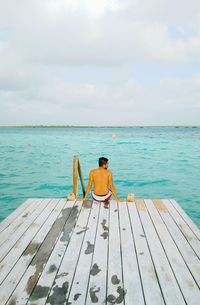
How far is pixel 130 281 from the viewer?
2.96m

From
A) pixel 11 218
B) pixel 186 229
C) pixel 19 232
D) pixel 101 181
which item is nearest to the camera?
pixel 19 232

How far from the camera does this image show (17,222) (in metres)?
4.89

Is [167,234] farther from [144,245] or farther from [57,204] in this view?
[57,204]

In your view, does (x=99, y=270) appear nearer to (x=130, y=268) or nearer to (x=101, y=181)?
(x=130, y=268)

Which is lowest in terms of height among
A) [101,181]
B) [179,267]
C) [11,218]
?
[11,218]

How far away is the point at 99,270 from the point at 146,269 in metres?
0.63

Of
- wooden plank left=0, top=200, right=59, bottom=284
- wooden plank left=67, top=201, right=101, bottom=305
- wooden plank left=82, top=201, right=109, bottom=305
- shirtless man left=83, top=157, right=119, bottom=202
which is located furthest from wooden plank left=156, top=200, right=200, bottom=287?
wooden plank left=0, top=200, right=59, bottom=284

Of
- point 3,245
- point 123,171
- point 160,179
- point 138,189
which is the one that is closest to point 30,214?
point 3,245

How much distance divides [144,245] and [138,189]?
432 inches

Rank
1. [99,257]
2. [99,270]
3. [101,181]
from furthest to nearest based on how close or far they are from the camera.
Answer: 1. [101,181]
2. [99,257]
3. [99,270]

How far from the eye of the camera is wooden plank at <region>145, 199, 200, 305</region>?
2730 mm

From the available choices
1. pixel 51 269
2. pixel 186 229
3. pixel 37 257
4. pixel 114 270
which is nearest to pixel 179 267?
pixel 114 270

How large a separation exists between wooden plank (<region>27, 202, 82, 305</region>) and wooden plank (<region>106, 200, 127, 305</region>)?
0.71 metres

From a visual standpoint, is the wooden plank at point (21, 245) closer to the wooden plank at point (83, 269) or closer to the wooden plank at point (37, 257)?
the wooden plank at point (37, 257)
